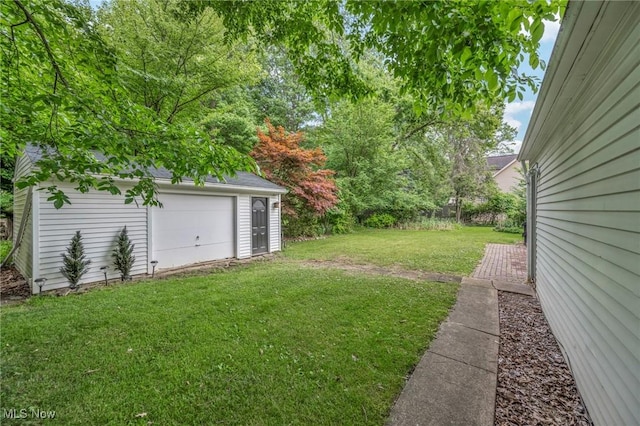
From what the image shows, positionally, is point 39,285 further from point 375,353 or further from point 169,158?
point 375,353

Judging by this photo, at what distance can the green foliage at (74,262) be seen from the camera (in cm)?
481

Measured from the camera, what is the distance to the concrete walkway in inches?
79.0

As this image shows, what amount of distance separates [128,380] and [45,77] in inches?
132

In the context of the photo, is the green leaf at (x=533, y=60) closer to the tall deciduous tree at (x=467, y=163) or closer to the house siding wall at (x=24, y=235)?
the house siding wall at (x=24, y=235)

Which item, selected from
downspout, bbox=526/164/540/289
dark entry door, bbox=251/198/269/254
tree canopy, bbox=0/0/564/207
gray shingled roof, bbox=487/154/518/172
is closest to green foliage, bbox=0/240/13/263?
tree canopy, bbox=0/0/564/207

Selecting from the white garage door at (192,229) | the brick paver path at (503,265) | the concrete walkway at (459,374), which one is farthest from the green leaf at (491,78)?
the white garage door at (192,229)

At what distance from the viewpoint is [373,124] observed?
14867 millimetres

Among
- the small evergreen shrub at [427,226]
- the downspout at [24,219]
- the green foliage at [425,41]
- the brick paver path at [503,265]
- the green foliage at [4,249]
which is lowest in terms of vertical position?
the brick paver path at [503,265]

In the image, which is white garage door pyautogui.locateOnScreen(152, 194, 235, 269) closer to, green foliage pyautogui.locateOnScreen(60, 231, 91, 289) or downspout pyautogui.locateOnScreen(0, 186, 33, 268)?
green foliage pyautogui.locateOnScreen(60, 231, 91, 289)

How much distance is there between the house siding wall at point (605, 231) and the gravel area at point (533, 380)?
13 centimetres

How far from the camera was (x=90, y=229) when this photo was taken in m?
5.20

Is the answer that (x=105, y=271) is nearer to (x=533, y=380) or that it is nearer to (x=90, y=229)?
(x=90, y=229)

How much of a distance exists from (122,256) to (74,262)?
758mm

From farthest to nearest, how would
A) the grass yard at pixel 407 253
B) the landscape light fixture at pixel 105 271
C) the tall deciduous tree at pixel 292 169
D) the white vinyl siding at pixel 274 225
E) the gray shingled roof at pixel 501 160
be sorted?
the gray shingled roof at pixel 501 160 < the tall deciduous tree at pixel 292 169 < the white vinyl siding at pixel 274 225 < the grass yard at pixel 407 253 < the landscape light fixture at pixel 105 271
